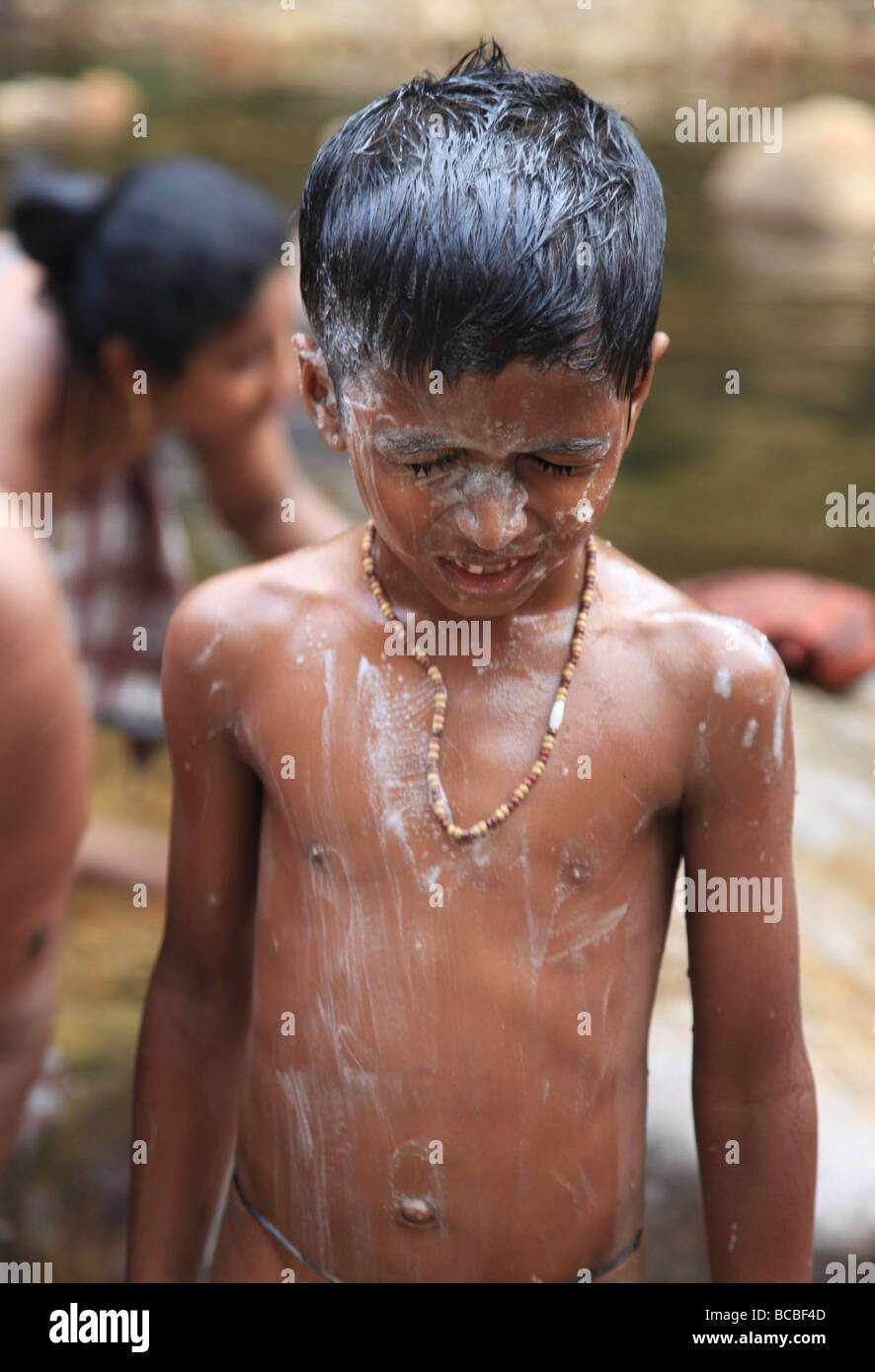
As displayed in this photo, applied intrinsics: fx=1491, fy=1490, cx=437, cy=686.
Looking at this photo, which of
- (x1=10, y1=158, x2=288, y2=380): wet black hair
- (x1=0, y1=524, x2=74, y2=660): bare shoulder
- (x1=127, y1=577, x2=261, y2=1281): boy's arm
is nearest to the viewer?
(x1=127, y1=577, x2=261, y2=1281): boy's arm

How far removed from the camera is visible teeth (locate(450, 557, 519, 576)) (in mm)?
1355

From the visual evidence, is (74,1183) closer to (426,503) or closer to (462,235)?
(426,503)

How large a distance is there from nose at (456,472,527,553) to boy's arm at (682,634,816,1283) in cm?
29

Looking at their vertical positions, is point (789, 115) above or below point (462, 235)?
above

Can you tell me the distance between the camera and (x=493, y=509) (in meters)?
1.29

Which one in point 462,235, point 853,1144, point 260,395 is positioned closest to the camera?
point 462,235

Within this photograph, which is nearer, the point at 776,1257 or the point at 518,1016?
the point at 518,1016

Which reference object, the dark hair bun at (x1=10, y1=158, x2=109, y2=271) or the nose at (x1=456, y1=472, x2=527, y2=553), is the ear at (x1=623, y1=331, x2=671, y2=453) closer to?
the nose at (x1=456, y1=472, x2=527, y2=553)

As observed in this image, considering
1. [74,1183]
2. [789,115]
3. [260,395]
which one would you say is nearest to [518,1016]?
[74,1183]

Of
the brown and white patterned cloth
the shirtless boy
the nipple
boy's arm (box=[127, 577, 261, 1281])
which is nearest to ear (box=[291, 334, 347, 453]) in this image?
the shirtless boy

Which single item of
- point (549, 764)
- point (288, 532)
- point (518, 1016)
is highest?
point (288, 532)

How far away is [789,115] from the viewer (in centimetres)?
1054

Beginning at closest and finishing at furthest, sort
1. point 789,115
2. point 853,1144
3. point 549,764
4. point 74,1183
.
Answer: point 549,764 → point 853,1144 → point 74,1183 → point 789,115
